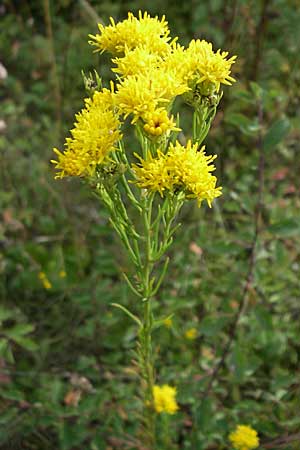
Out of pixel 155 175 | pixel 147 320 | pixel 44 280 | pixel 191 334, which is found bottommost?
pixel 191 334

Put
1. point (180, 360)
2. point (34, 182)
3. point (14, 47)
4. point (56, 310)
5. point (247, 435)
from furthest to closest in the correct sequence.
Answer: point (14, 47), point (34, 182), point (56, 310), point (180, 360), point (247, 435)

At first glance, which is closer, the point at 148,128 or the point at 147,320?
the point at 148,128

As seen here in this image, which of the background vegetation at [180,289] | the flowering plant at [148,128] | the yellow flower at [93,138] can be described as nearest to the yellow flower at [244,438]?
the background vegetation at [180,289]

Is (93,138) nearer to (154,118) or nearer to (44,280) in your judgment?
(154,118)

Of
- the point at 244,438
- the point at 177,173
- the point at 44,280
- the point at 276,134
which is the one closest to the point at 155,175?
the point at 177,173

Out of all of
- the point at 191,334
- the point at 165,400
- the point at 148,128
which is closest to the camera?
the point at 148,128

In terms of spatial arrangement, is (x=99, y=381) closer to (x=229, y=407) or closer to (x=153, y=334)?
(x=153, y=334)

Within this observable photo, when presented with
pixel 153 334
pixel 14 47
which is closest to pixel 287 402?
pixel 153 334
